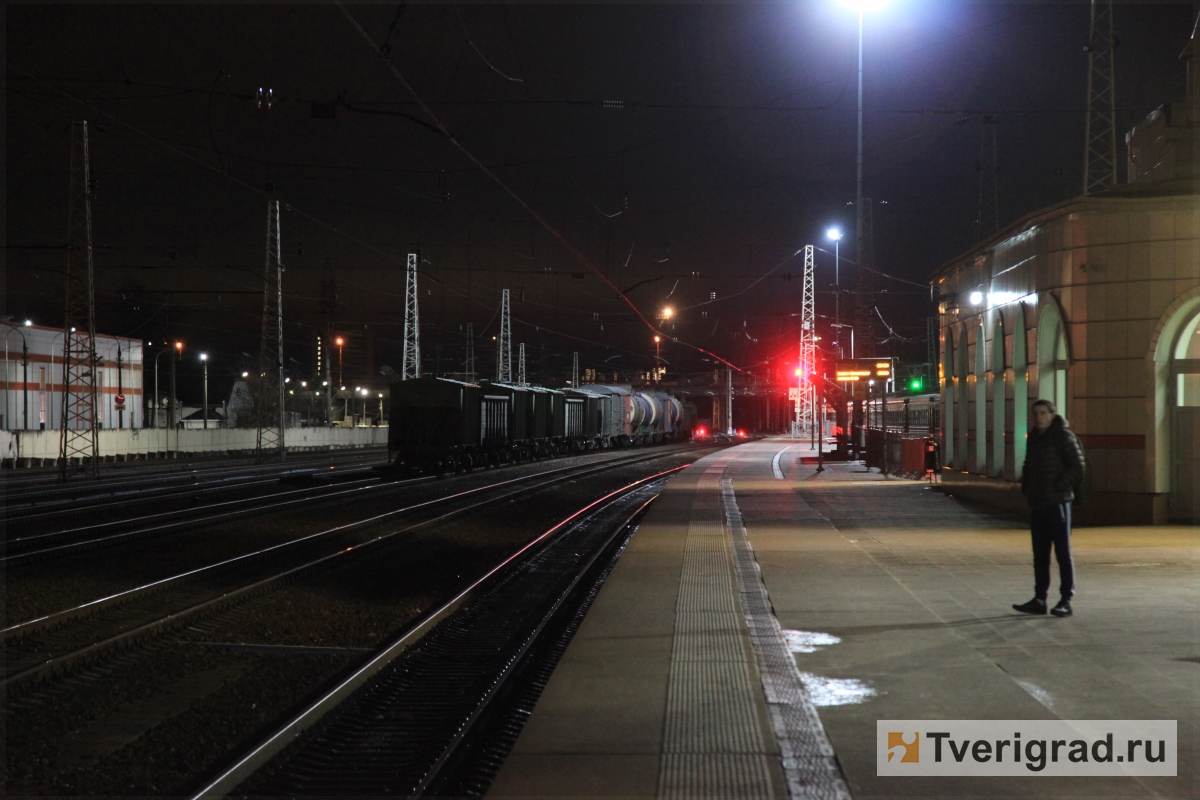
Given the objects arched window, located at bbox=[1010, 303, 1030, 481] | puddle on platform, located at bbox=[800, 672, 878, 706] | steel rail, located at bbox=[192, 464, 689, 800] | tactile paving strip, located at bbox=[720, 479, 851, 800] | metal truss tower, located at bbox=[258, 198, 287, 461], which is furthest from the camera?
metal truss tower, located at bbox=[258, 198, 287, 461]

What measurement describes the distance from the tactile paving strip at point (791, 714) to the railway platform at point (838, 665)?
0.05 ft

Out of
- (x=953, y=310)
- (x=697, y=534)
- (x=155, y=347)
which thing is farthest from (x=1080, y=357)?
(x=155, y=347)

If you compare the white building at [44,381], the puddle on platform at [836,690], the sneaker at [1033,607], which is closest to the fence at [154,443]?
the white building at [44,381]

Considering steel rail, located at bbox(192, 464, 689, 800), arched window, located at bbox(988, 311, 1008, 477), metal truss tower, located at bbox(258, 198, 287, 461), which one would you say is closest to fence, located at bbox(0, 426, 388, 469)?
metal truss tower, located at bbox(258, 198, 287, 461)

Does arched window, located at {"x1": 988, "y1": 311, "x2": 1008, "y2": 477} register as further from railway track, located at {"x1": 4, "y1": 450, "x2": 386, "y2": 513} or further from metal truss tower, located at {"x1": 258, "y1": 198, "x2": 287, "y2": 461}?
metal truss tower, located at {"x1": 258, "y1": 198, "x2": 287, "y2": 461}

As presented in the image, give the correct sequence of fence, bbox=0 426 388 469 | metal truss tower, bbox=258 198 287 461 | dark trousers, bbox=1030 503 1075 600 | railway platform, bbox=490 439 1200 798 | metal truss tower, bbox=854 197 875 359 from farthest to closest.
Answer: fence, bbox=0 426 388 469 < metal truss tower, bbox=258 198 287 461 < metal truss tower, bbox=854 197 875 359 < dark trousers, bbox=1030 503 1075 600 < railway platform, bbox=490 439 1200 798

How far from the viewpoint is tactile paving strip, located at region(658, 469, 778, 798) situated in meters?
4.80

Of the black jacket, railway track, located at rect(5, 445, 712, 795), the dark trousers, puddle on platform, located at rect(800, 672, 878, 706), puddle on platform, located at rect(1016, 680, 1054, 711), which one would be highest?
the black jacket

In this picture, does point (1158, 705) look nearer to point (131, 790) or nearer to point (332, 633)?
point (131, 790)

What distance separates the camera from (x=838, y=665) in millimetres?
6871

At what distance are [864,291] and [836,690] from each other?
26696 millimetres

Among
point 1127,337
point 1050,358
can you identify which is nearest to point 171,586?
point 1127,337

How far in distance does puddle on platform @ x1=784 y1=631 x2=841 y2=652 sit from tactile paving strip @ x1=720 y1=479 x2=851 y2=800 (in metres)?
0.07

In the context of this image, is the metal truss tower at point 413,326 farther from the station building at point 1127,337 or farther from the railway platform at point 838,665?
the railway platform at point 838,665
